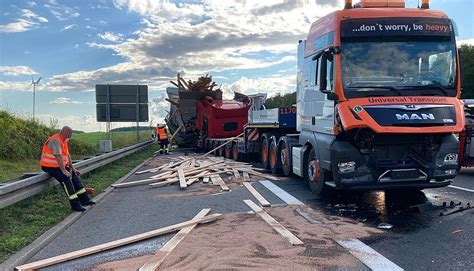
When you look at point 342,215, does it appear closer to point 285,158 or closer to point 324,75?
point 324,75

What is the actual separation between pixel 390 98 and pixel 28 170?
10.9 m

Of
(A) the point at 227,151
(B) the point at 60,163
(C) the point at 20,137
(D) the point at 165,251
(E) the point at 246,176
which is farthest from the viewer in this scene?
(A) the point at 227,151

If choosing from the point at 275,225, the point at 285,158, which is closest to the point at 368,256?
the point at 275,225

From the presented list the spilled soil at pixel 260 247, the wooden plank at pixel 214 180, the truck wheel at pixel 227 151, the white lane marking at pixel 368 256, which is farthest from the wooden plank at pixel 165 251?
the truck wheel at pixel 227 151

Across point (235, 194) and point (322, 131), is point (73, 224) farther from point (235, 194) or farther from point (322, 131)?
point (322, 131)

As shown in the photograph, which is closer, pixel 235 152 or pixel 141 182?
pixel 141 182

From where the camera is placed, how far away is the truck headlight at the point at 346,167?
7.80 metres

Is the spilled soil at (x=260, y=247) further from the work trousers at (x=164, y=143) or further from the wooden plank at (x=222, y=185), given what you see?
the work trousers at (x=164, y=143)

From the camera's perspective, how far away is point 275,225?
22.5 feet

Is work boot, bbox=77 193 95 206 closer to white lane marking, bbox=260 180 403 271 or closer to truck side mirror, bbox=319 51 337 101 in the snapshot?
truck side mirror, bbox=319 51 337 101

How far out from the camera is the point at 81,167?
11.4 metres

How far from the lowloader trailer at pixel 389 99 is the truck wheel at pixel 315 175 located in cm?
10

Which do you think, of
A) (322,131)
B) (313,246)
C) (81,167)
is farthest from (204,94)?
(313,246)

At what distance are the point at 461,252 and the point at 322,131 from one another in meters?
3.92
